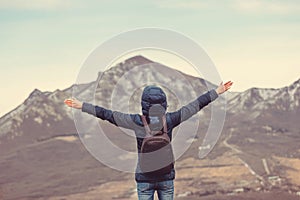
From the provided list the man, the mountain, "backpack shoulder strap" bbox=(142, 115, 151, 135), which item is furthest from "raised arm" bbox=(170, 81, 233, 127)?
the mountain

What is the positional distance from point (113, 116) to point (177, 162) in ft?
203

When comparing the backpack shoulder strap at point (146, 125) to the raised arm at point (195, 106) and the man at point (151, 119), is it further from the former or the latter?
the raised arm at point (195, 106)

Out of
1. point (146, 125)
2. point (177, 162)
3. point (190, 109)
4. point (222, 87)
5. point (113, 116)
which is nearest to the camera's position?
point (146, 125)

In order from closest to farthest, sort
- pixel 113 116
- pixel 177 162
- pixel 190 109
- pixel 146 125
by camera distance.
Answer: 1. pixel 146 125
2. pixel 113 116
3. pixel 190 109
4. pixel 177 162

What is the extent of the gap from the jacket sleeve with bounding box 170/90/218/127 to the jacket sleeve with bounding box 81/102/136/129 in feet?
1.47

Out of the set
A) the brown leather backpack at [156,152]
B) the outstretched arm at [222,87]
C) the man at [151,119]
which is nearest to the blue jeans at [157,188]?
the man at [151,119]

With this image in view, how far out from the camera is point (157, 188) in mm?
6656

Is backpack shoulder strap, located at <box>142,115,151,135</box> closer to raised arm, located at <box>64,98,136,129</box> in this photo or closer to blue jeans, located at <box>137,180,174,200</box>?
raised arm, located at <box>64,98,136,129</box>

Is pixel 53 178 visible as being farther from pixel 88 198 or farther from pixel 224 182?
pixel 224 182

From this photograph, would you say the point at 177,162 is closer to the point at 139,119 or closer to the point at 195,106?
the point at 195,106

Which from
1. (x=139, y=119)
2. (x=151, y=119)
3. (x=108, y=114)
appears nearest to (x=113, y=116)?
(x=108, y=114)

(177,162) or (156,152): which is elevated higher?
(156,152)

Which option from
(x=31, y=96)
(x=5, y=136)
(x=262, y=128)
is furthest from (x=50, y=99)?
(x=262, y=128)

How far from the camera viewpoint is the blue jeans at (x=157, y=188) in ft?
21.6
